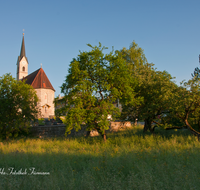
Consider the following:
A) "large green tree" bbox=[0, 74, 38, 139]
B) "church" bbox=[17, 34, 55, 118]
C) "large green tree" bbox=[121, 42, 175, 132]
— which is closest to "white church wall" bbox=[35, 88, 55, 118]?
"church" bbox=[17, 34, 55, 118]

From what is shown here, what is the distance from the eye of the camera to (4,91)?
18.7 meters

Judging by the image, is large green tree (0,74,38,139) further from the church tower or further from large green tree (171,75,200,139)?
the church tower

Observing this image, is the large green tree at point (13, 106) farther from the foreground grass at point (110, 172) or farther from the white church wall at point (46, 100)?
the white church wall at point (46, 100)

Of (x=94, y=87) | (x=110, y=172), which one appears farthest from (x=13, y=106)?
(x=110, y=172)

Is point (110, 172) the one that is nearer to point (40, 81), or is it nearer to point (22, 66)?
point (40, 81)

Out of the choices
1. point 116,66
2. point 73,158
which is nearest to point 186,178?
point 73,158

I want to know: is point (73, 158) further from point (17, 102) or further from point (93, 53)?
point (17, 102)

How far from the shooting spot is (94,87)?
12.8 m

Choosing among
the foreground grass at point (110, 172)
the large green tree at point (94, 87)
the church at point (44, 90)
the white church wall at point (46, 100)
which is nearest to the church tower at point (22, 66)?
the church at point (44, 90)

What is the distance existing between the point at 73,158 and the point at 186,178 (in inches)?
215

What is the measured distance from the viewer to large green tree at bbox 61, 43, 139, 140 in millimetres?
12422

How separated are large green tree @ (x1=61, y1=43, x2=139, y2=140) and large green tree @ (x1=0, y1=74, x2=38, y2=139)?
7231 millimetres

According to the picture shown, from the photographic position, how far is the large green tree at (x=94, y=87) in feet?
40.8

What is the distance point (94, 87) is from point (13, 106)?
10.6 meters
